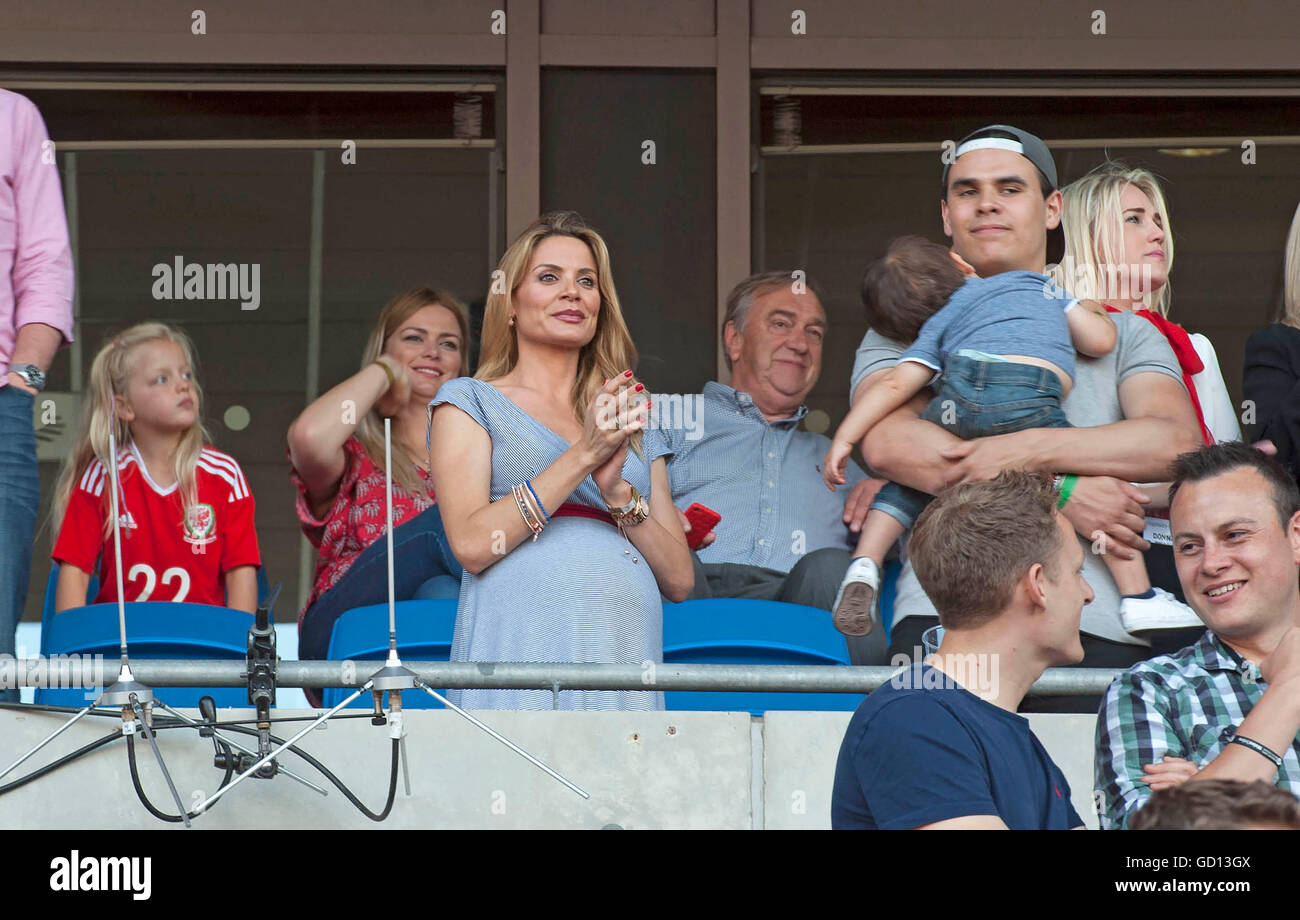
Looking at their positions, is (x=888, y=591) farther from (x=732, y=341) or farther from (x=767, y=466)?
(x=732, y=341)

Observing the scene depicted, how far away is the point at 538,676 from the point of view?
367cm

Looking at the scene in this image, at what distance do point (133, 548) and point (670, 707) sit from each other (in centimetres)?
164

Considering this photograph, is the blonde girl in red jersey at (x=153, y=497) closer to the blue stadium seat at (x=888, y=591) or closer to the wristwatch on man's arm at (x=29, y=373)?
the wristwatch on man's arm at (x=29, y=373)

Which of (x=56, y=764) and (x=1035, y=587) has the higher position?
(x=1035, y=587)

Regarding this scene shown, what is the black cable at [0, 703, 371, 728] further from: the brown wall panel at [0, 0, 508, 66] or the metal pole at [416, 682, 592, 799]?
the brown wall panel at [0, 0, 508, 66]

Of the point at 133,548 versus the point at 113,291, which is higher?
the point at 113,291

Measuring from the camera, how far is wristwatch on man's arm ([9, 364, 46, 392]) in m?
4.35

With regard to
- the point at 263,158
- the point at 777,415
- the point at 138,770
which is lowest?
the point at 138,770

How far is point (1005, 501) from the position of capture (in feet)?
9.95

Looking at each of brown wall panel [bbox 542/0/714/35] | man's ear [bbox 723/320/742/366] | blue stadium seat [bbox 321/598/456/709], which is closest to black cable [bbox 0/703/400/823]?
blue stadium seat [bbox 321/598/456/709]

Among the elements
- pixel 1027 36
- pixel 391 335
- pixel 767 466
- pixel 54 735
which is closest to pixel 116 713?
pixel 54 735

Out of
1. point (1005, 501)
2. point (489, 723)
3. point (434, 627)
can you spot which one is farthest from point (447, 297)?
point (1005, 501)

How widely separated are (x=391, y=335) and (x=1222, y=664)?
2.78 m
